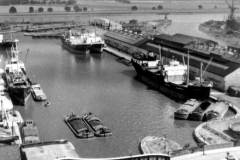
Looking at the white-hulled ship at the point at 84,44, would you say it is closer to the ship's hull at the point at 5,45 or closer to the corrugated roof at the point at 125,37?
the corrugated roof at the point at 125,37

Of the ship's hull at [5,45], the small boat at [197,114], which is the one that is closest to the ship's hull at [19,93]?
the small boat at [197,114]

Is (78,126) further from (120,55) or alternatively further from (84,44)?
(84,44)

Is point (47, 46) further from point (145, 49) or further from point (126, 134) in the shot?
point (126, 134)

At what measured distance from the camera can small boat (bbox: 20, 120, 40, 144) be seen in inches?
553

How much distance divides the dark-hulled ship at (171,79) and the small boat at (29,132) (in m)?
7.02

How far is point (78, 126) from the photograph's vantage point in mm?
15586

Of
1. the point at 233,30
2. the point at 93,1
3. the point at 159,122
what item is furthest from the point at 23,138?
the point at 93,1

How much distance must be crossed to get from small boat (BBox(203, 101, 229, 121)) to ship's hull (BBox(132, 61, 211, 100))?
1.22m

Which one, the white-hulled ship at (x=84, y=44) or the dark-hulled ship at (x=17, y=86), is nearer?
the dark-hulled ship at (x=17, y=86)

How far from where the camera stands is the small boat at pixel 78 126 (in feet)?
48.9

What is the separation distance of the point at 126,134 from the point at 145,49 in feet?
56.0

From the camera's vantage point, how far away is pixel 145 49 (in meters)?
31.7

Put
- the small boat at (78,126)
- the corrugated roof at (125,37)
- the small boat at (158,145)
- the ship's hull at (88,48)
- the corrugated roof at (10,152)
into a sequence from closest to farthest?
the corrugated roof at (10,152) → the small boat at (158,145) → the small boat at (78,126) → the ship's hull at (88,48) → the corrugated roof at (125,37)

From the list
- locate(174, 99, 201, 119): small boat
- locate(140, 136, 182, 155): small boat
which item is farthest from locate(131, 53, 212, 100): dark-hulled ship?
locate(140, 136, 182, 155): small boat
